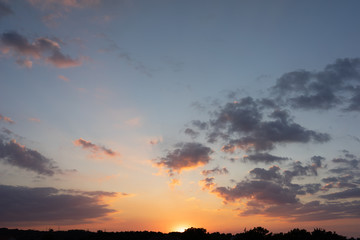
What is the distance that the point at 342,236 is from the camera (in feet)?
187

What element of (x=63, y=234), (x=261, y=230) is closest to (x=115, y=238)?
(x=63, y=234)

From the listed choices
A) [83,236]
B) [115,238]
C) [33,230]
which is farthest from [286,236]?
[33,230]

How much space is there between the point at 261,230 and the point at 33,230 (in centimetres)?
5516

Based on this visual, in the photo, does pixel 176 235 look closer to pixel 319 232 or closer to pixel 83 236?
pixel 83 236

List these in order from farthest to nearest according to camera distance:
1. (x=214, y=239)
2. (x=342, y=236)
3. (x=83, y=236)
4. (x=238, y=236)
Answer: (x=83, y=236)
(x=214, y=239)
(x=238, y=236)
(x=342, y=236)

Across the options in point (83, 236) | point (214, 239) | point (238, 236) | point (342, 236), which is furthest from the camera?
point (83, 236)

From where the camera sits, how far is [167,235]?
74.1 meters

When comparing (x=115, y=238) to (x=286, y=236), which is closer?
(x=286, y=236)

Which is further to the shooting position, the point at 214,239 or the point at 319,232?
the point at 214,239

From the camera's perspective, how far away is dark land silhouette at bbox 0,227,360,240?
57906 mm

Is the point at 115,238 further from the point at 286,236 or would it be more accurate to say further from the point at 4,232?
the point at 286,236

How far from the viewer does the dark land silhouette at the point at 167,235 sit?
57.9 m

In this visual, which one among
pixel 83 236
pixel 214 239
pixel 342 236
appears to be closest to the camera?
pixel 342 236

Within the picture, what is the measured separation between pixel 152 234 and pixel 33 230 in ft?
98.0
